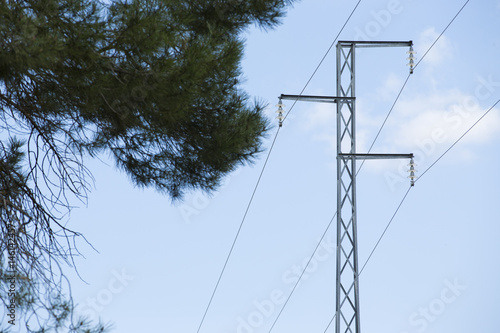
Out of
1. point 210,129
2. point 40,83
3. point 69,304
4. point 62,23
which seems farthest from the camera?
point 210,129

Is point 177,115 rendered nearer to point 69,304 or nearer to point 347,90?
point 69,304

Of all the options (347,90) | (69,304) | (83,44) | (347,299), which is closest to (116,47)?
(83,44)

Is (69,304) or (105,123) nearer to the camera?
(69,304)

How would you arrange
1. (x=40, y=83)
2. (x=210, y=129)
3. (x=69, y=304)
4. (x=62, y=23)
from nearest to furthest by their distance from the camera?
(x=62, y=23) → (x=69, y=304) → (x=40, y=83) → (x=210, y=129)

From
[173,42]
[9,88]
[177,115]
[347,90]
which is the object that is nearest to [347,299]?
[347,90]

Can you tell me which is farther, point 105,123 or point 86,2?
point 105,123

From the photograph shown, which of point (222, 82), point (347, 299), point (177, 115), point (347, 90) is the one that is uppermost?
point (347, 90)

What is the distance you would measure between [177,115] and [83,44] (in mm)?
813

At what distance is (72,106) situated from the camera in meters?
5.30

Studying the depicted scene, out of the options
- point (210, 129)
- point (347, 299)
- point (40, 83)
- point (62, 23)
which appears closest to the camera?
point (62, 23)

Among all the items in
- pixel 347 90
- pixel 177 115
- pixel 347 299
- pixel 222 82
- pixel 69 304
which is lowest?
pixel 69 304

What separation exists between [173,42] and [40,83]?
1177 millimetres

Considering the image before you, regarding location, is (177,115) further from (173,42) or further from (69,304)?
(69,304)

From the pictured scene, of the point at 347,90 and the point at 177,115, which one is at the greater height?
the point at 347,90
